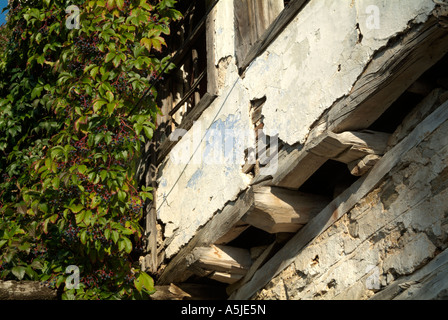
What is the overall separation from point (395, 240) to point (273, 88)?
1.18 m

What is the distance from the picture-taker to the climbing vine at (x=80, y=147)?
4332 mm

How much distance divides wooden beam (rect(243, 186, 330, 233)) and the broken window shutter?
1016 millimetres

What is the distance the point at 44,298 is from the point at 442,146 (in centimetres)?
266

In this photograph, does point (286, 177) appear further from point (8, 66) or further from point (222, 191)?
point (8, 66)

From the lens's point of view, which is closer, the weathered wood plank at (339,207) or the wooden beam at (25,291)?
the weathered wood plank at (339,207)

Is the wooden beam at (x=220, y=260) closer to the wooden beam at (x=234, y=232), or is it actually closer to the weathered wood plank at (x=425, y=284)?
the wooden beam at (x=234, y=232)

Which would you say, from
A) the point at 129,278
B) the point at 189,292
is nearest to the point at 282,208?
the point at 189,292

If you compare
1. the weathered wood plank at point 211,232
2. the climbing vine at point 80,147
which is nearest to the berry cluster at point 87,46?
the climbing vine at point 80,147

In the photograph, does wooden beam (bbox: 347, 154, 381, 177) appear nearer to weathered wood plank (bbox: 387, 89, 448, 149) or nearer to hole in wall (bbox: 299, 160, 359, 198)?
weathered wood plank (bbox: 387, 89, 448, 149)

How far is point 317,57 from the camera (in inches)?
134

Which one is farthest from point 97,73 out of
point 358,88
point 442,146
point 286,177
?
point 442,146

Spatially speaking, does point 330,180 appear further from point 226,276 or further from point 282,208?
point 226,276

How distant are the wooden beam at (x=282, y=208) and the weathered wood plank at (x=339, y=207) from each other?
70mm

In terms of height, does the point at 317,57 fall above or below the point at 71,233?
above
